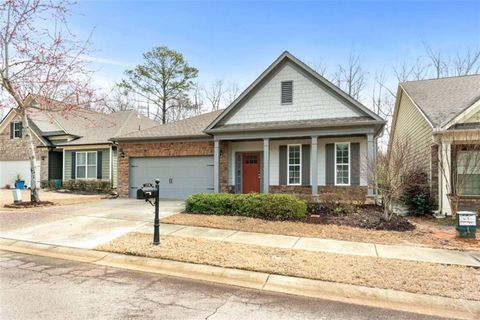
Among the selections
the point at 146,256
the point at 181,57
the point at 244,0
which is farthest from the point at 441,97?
the point at 181,57

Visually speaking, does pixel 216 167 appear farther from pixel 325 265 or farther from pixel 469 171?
pixel 469 171

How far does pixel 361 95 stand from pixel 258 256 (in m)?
26.5

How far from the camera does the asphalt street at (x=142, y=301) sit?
3701 millimetres

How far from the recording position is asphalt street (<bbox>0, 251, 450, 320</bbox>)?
3701mm

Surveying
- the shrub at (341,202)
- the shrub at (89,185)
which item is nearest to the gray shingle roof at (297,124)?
the shrub at (341,202)

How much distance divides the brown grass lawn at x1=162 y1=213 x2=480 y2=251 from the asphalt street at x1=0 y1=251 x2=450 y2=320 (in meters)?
3.80

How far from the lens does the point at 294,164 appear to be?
1416 centimetres

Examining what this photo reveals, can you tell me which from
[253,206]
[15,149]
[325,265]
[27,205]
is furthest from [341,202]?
[15,149]

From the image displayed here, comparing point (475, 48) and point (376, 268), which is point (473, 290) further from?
point (475, 48)

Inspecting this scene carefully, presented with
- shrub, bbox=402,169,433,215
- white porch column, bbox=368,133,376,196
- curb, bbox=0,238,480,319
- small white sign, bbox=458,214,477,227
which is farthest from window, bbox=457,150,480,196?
curb, bbox=0,238,480,319

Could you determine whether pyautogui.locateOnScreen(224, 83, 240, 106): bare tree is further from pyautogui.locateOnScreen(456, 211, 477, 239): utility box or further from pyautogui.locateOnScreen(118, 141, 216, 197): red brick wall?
pyautogui.locateOnScreen(456, 211, 477, 239): utility box

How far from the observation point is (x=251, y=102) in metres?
→ 14.1

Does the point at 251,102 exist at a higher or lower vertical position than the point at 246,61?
lower

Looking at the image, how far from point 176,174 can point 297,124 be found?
6.59 meters
